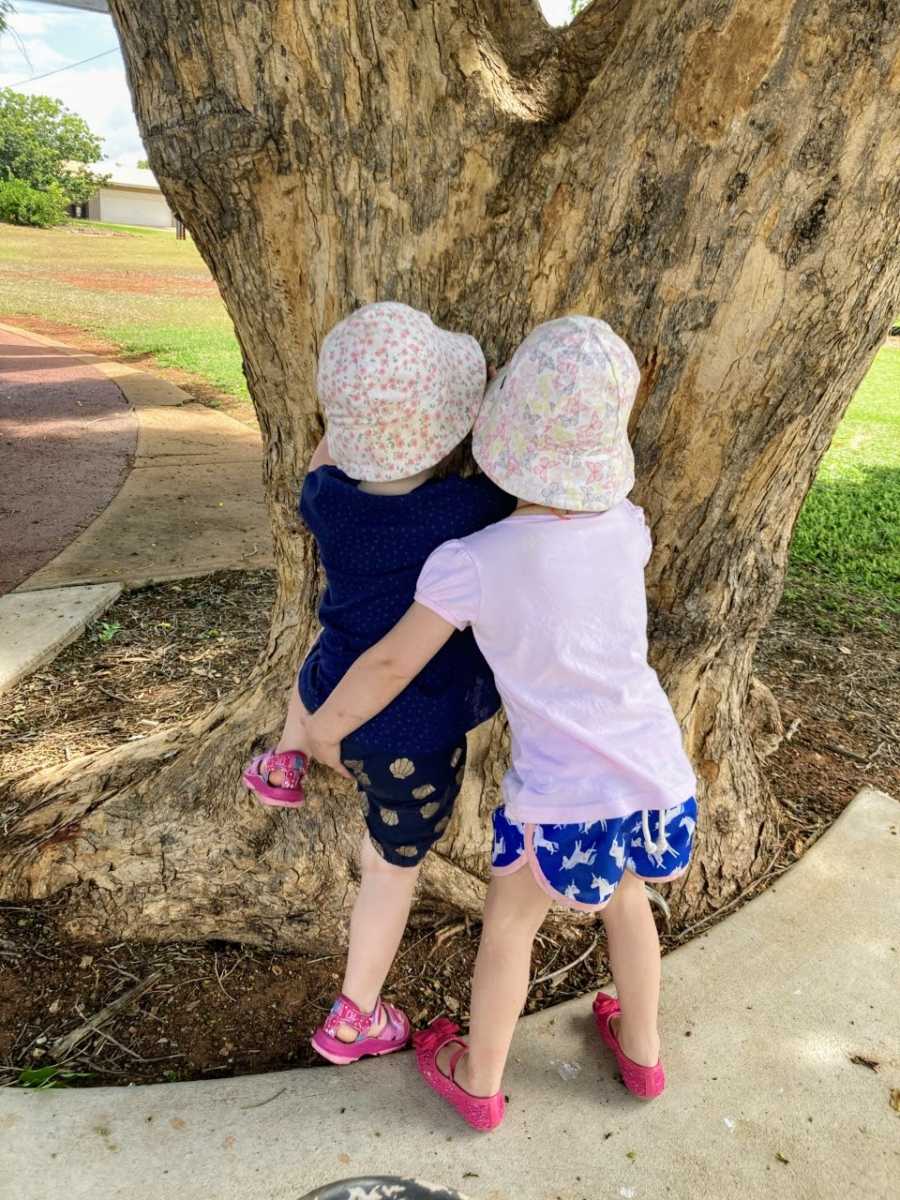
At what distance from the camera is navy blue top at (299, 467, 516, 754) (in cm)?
196

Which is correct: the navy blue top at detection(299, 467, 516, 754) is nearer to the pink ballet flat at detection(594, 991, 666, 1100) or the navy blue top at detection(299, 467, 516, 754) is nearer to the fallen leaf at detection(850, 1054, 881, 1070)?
the pink ballet flat at detection(594, 991, 666, 1100)

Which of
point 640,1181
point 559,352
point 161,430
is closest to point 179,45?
point 559,352

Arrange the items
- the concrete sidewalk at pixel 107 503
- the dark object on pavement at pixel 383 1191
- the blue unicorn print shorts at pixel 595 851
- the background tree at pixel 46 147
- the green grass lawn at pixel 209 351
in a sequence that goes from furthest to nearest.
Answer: the background tree at pixel 46 147 → the green grass lawn at pixel 209 351 → the concrete sidewalk at pixel 107 503 → the blue unicorn print shorts at pixel 595 851 → the dark object on pavement at pixel 383 1191

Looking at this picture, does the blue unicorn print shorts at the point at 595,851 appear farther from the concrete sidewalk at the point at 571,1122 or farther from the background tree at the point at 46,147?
the background tree at the point at 46,147

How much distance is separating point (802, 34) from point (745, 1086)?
2.21 meters

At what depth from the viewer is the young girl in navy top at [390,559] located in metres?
1.88

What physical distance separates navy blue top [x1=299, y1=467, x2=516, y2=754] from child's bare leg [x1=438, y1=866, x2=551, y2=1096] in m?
0.33

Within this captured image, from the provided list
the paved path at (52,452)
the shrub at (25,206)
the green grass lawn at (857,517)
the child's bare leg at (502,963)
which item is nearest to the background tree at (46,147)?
the shrub at (25,206)

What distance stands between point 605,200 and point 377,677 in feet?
3.66

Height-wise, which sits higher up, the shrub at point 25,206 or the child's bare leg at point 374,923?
the child's bare leg at point 374,923

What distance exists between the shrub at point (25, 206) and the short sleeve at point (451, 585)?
1732 inches

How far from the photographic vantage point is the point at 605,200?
2156 mm

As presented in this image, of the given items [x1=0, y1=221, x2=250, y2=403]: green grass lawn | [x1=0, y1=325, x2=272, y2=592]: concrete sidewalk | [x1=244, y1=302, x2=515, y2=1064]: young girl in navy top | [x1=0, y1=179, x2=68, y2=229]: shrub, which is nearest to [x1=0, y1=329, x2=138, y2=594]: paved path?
[x1=0, y1=325, x2=272, y2=592]: concrete sidewalk

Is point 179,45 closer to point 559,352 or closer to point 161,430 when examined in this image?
point 559,352
